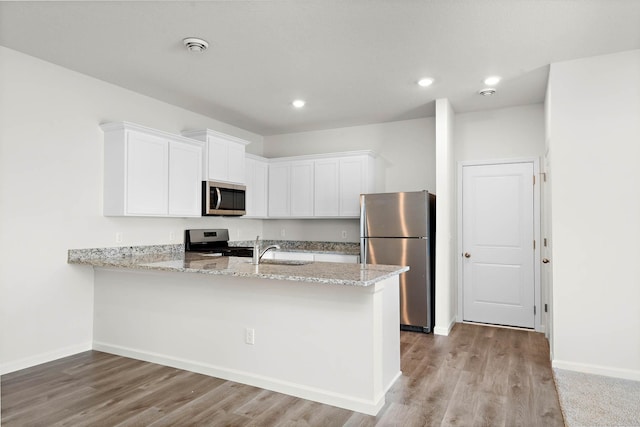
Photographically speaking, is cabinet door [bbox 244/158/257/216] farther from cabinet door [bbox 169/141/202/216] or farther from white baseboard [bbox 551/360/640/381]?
white baseboard [bbox 551/360/640/381]

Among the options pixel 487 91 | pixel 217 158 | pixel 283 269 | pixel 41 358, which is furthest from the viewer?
pixel 217 158

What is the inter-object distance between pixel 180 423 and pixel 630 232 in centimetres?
357

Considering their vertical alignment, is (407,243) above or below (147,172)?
below

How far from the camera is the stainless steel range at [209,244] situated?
16.0ft

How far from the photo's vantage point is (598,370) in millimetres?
3223

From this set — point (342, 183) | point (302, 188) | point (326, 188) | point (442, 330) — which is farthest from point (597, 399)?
point (302, 188)

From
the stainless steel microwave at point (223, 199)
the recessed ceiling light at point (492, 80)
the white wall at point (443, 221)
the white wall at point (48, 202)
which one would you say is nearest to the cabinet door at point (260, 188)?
the stainless steel microwave at point (223, 199)

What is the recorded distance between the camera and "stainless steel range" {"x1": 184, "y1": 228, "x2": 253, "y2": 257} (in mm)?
4887

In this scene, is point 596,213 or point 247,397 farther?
point 596,213

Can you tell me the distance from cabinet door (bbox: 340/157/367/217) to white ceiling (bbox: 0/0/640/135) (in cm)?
108

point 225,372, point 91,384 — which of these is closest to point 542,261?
point 225,372

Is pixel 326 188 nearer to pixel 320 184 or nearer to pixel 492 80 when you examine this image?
pixel 320 184

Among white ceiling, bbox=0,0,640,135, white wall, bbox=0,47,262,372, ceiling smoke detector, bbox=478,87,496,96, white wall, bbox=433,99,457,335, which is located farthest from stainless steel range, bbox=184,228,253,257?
ceiling smoke detector, bbox=478,87,496,96

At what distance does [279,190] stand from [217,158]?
50.9 inches
